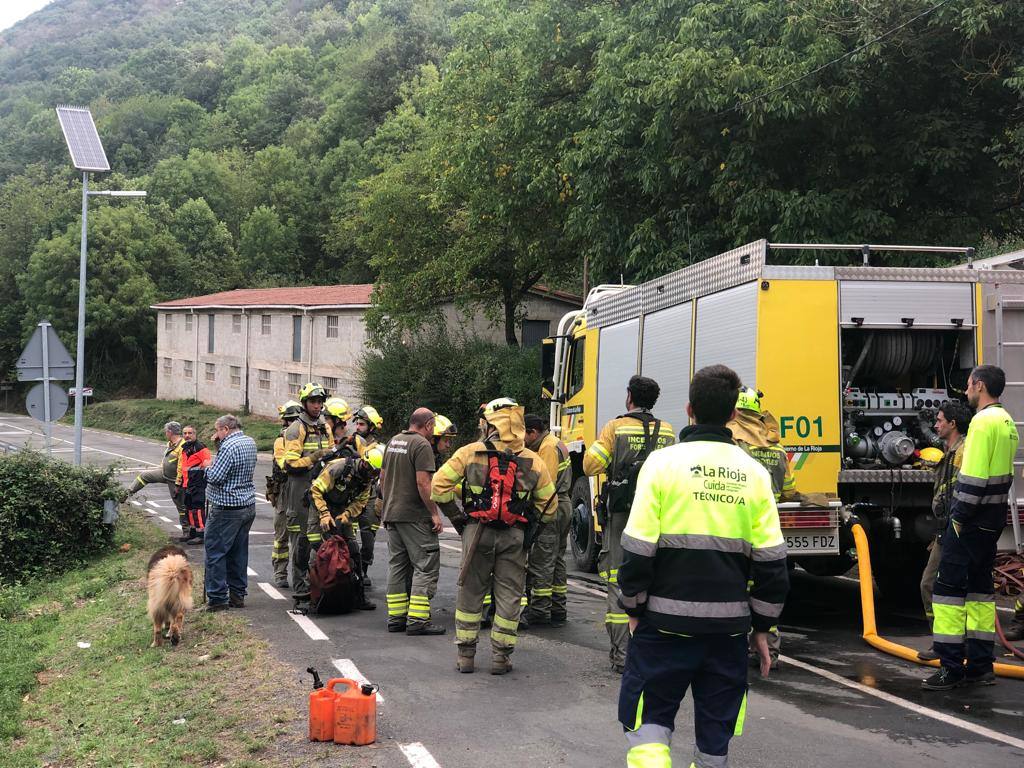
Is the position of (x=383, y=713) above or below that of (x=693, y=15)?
below

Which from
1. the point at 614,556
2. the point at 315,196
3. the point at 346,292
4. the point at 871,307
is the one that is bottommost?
the point at 614,556

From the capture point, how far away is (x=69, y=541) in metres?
13.6

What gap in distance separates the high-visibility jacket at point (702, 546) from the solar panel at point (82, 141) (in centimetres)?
1960

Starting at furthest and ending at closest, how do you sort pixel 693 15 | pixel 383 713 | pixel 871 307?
pixel 693 15, pixel 871 307, pixel 383 713

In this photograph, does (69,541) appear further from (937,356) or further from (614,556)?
(937,356)

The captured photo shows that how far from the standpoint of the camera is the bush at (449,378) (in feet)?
91.1

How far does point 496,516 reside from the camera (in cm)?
731

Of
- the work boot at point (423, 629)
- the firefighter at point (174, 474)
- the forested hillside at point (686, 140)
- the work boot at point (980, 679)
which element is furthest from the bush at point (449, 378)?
the work boot at point (980, 679)

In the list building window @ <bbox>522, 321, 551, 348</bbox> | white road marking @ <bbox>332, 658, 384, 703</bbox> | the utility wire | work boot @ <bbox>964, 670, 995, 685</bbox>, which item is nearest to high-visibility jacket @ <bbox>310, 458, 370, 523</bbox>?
white road marking @ <bbox>332, 658, 384, 703</bbox>

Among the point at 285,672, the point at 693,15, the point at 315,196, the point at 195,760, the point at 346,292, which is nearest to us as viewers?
the point at 195,760

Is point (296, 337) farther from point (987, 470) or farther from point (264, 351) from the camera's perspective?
point (987, 470)

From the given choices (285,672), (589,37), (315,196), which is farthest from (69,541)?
(315,196)

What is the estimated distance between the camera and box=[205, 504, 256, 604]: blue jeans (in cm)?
962

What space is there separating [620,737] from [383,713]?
148 cm
